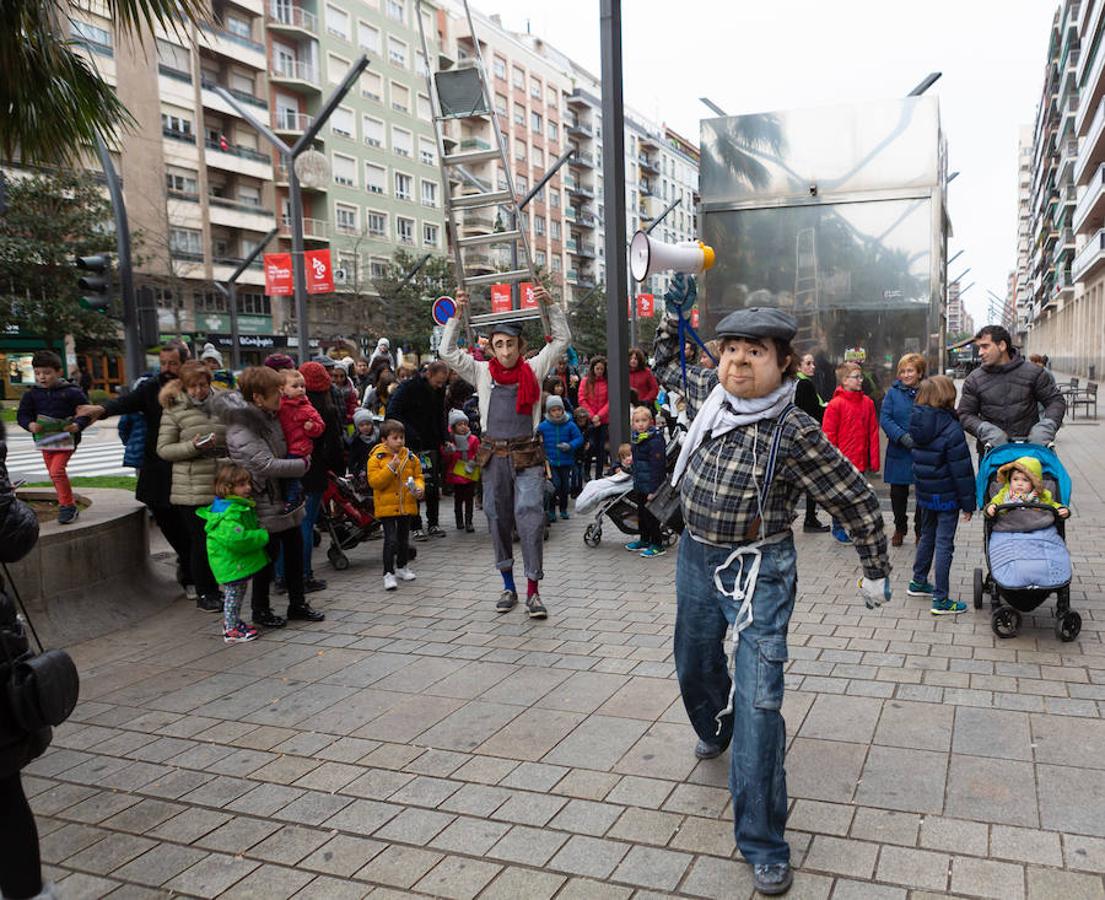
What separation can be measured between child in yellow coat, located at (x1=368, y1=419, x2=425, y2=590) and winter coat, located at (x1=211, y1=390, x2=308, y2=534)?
2.93 feet

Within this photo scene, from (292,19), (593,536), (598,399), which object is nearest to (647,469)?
(593,536)

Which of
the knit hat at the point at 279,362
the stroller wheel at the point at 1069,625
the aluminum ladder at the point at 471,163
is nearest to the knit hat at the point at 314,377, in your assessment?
the knit hat at the point at 279,362

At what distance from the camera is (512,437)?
6227mm

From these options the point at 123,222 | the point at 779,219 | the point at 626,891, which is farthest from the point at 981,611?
the point at 123,222

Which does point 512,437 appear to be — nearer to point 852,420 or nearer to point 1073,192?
point 852,420

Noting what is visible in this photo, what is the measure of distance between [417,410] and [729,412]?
645cm

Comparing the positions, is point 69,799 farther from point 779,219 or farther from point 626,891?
point 779,219

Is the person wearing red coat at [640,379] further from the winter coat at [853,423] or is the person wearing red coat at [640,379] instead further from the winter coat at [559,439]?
the winter coat at [853,423]

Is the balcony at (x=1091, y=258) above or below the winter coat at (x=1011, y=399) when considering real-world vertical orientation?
above

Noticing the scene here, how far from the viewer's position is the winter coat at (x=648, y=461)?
335 inches

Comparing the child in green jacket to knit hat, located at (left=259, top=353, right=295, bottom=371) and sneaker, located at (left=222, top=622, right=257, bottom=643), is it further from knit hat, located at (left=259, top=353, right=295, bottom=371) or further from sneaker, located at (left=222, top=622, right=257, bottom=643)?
knit hat, located at (left=259, top=353, right=295, bottom=371)

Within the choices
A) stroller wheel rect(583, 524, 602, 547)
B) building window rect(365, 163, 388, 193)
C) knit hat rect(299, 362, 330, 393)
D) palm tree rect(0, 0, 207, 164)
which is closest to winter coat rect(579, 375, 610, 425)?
stroller wheel rect(583, 524, 602, 547)

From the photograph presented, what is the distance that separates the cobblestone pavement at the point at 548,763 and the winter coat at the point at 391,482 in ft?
3.78

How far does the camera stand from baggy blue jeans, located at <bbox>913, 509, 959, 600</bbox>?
599 cm
